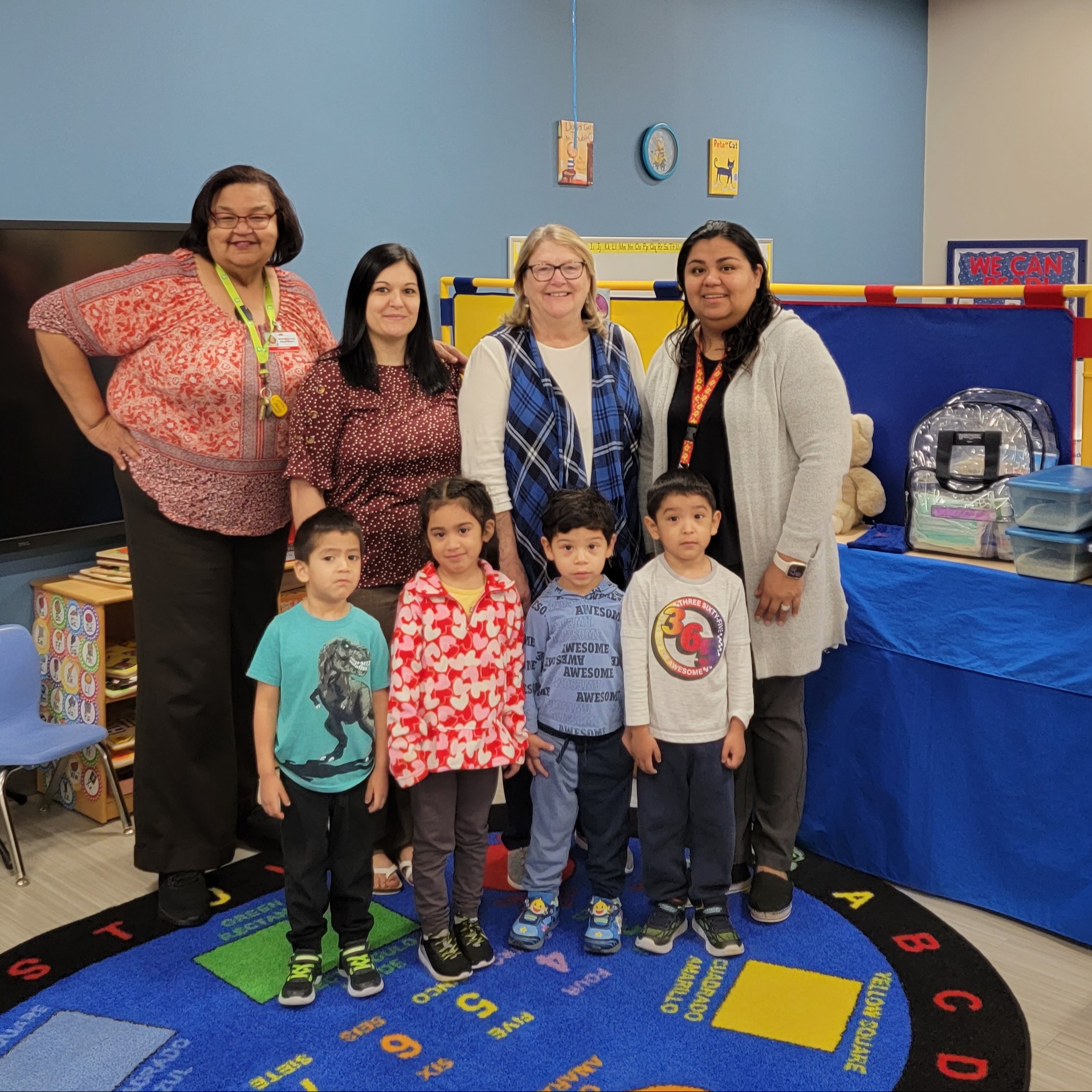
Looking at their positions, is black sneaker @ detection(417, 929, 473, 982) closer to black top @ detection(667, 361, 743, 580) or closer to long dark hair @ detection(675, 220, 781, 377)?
black top @ detection(667, 361, 743, 580)

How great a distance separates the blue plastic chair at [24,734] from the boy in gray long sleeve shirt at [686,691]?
4.63 feet

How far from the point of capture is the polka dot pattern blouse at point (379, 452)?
239cm

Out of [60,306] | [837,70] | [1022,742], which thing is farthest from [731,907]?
[837,70]

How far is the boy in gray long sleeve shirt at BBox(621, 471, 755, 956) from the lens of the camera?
236 centimetres

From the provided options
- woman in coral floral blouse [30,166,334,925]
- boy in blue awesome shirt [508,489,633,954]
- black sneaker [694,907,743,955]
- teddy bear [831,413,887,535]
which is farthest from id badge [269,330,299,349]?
black sneaker [694,907,743,955]

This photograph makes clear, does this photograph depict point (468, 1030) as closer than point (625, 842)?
Yes

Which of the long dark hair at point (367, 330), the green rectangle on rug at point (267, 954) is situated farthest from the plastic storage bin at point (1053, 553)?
the green rectangle on rug at point (267, 954)

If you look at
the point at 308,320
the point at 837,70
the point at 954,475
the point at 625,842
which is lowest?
the point at 625,842

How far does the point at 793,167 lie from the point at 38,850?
424 cm

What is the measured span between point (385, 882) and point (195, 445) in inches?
40.8

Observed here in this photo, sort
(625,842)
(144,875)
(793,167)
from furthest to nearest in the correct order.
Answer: (793,167)
(144,875)
(625,842)

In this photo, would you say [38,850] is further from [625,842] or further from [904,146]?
[904,146]

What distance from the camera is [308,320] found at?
2646 millimetres

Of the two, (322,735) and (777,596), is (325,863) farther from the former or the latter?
(777,596)
